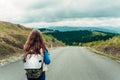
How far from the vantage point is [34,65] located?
8992 millimetres

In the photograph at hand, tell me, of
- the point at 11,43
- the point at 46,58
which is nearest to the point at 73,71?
the point at 46,58

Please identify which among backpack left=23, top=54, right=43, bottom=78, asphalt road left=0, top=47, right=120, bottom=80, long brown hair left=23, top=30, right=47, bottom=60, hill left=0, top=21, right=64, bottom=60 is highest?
long brown hair left=23, top=30, right=47, bottom=60

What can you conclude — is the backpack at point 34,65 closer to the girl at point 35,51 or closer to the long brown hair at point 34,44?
the girl at point 35,51

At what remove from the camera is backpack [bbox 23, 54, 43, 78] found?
895 cm

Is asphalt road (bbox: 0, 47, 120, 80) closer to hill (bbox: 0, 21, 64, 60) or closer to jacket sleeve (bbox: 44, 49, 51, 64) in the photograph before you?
jacket sleeve (bbox: 44, 49, 51, 64)

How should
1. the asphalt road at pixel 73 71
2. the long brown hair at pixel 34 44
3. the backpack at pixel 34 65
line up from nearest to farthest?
the backpack at pixel 34 65
the long brown hair at pixel 34 44
the asphalt road at pixel 73 71

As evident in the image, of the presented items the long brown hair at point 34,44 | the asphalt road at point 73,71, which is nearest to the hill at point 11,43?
the asphalt road at point 73,71

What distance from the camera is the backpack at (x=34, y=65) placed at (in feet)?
29.4

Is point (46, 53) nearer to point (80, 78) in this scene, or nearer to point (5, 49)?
point (80, 78)

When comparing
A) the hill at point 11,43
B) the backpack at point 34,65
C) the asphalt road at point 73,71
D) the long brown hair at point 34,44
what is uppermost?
the long brown hair at point 34,44

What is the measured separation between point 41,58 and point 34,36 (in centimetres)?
56

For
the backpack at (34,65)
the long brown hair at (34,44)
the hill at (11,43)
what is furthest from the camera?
the hill at (11,43)

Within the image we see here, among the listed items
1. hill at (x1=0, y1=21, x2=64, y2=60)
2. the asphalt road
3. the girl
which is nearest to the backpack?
the girl

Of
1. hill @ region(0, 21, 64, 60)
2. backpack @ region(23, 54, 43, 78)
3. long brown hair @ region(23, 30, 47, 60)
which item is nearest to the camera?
backpack @ region(23, 54, 43, 78)
